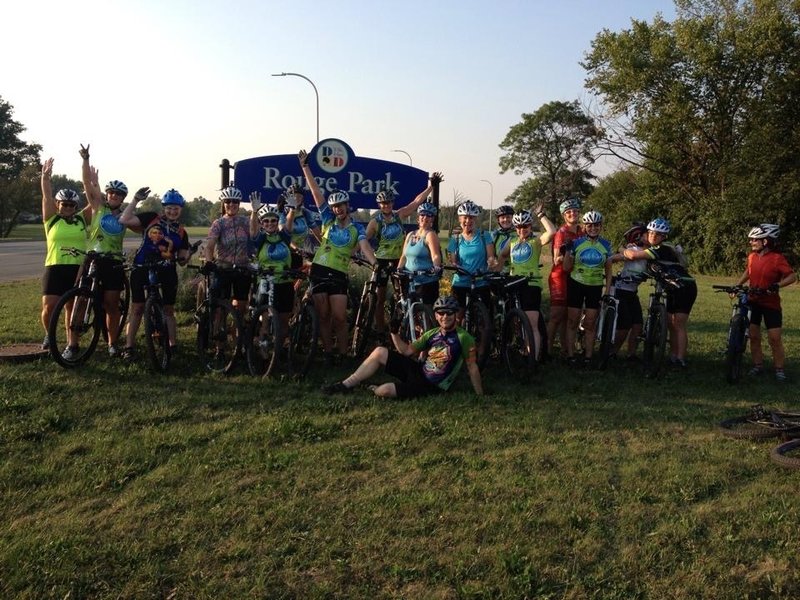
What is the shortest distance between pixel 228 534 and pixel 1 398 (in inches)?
130

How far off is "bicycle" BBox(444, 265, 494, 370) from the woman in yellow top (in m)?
3.97

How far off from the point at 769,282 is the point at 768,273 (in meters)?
0.10

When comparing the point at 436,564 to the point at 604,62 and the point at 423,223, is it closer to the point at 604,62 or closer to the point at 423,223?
the point at 423,223

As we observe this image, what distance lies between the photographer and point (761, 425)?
5.39 metres

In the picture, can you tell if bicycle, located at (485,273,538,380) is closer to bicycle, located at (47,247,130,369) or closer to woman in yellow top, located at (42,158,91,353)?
bicycle, located at (47,247,130,369)

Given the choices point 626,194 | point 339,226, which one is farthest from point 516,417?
point 626,194

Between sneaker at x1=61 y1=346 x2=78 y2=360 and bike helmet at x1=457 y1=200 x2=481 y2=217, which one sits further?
bike helmet at x1=457 y1=200 x2=481 y2=217

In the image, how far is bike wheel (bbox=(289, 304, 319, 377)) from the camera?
22.4 ft

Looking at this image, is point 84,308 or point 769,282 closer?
point 84,308

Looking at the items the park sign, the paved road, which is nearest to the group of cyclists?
the park sign

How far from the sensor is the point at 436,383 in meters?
6.40

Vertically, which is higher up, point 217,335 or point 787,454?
point 217,335

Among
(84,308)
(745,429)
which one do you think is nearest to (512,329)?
(745,429)

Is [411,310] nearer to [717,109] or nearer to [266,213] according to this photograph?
[266,213]
